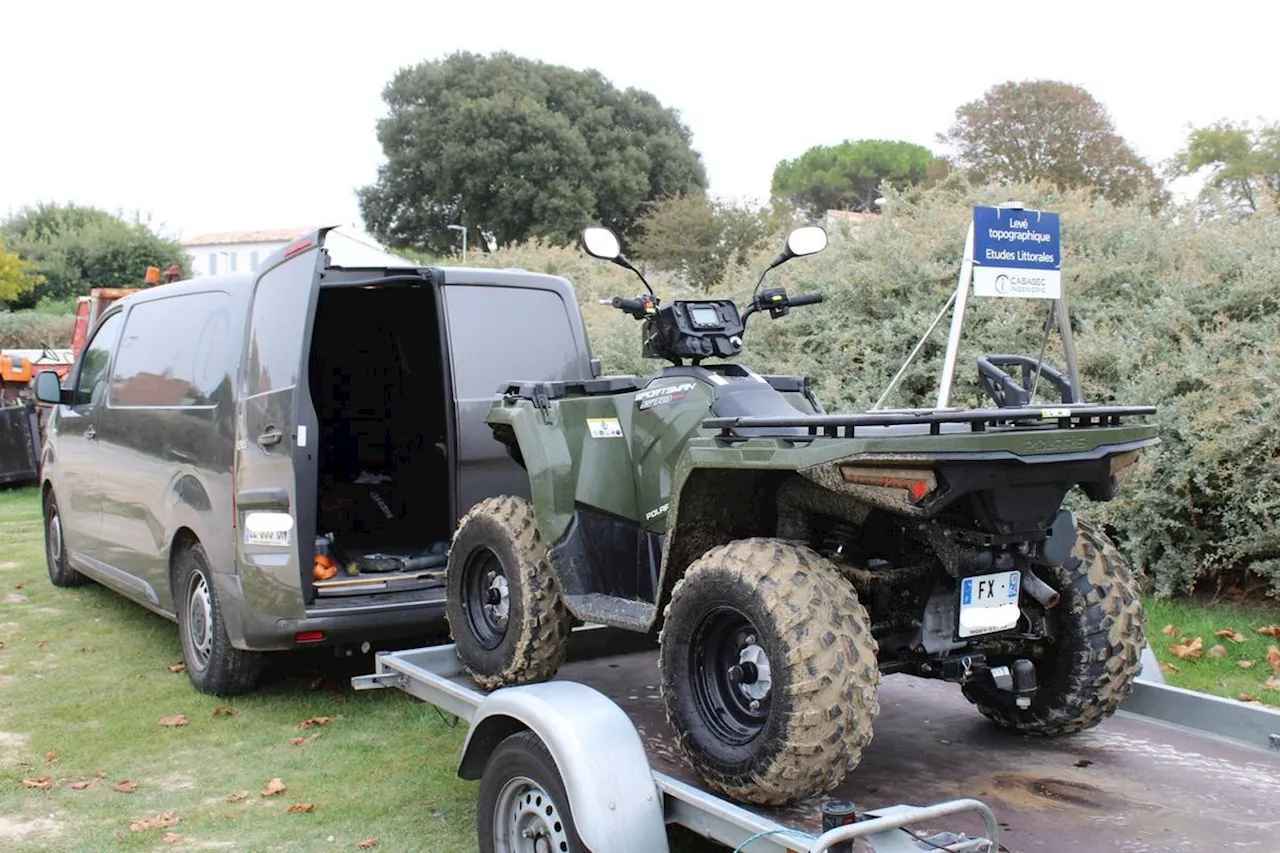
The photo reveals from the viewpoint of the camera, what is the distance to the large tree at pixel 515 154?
45031mm

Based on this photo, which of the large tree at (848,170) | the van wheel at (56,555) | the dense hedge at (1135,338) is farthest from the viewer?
the large tree at (848,170)

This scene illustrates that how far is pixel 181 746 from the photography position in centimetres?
523

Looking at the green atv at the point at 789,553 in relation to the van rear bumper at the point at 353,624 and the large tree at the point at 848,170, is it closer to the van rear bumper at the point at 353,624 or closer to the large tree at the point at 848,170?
the van rear bumper at the point at 353,624

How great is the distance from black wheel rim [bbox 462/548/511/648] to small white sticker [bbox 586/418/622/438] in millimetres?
630

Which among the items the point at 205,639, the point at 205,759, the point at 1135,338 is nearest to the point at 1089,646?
the point at 205,759

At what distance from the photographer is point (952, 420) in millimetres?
2834

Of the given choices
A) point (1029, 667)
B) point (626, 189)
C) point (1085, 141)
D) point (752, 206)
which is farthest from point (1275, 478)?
point (626, 189)

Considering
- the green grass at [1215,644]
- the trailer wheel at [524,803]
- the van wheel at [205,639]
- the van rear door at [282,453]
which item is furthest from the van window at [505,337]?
the green grass at [1215,644]

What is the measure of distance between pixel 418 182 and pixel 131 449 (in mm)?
42792

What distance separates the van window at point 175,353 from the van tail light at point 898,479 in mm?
3731

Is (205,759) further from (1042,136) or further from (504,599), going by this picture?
(1042,136)

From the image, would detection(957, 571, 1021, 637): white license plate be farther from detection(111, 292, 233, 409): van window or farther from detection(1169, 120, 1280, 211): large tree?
detection(1169, 120, 1280, 211): large tree

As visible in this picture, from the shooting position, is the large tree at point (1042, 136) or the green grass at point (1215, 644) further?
the large tree at point (1042, 136)

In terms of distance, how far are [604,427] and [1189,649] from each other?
3589 millimetres
